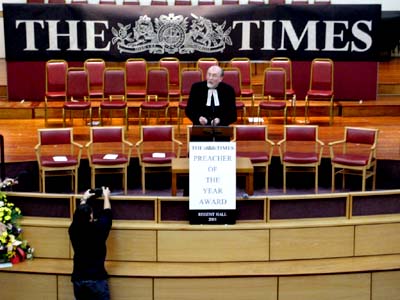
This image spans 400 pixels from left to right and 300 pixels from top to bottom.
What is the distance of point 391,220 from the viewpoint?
7.77 metres

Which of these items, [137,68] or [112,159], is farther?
[137,68]

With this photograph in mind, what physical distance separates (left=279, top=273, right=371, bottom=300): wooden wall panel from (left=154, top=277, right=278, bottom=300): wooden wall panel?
0.44ft

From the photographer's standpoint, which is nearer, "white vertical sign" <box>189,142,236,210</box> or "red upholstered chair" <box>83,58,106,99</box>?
"white vertical sign" <box>189,142,236,210</box>

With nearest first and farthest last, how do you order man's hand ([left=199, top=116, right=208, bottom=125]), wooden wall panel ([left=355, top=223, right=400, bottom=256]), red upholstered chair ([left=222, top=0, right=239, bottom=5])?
wooden wall panel ([left=355, top=223, right=400, bottom=256]), man's hand ([left=199, top=116, right=208, bottom=125]), red upholstered chair ([left=222, top=0, right=239, bottom=5])

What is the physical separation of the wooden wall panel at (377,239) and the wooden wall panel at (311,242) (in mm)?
80

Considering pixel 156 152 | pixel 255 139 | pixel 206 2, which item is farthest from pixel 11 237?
pixel 206 2

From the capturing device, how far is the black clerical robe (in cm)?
868

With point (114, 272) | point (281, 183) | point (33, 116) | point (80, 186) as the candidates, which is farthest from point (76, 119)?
point (114, 272)

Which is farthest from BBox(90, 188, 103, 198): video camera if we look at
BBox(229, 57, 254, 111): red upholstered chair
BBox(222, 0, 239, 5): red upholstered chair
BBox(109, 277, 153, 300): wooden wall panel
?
BBox(222, 0, 239, 5): red upholstered chair

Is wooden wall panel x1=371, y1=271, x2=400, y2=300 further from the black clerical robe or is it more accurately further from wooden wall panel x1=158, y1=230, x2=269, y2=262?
the black clerical robe

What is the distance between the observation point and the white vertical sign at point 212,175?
298 inches

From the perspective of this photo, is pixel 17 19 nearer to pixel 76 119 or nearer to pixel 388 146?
pixel 76 119

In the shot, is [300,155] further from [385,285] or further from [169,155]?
[385,285]

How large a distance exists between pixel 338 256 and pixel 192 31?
6647 millimetres
